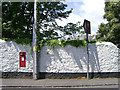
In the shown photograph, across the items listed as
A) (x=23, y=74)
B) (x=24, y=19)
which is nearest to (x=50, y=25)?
(x=24, y=19)

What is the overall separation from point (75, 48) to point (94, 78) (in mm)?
2459

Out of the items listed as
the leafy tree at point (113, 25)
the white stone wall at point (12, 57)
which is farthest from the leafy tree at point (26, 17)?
the leafy tree at point (113, 25)

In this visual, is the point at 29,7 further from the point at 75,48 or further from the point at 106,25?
the point at 106,25

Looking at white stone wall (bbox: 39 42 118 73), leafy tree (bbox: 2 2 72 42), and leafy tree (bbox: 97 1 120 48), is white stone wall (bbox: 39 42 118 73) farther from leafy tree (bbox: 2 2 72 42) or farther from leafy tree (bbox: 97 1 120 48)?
leafy tree (bbox: 97 1 120 48)

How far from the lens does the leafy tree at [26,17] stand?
466 inches

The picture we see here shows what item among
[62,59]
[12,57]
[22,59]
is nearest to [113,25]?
[62,59]

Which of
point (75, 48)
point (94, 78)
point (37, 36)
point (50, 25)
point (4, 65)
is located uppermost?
point (50, 25)

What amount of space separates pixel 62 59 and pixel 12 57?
3.51 m

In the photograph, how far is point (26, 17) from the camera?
44.1 ft

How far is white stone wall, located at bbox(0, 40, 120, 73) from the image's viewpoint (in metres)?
9.26

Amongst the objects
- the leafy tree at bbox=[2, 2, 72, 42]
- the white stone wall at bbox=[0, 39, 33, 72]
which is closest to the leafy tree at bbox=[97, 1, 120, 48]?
the leafy tree at bbox=[2, 2, 72, 42]

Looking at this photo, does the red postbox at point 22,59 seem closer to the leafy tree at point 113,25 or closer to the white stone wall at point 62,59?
the white stone wall at point 62,59

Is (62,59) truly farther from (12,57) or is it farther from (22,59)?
(12,57)

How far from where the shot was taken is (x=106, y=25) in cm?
1517
